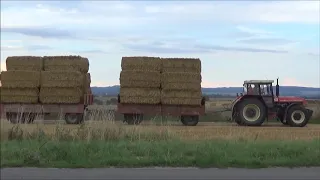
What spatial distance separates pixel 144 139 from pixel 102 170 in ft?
15.3

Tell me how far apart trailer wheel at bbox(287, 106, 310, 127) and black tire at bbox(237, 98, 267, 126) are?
1284 millimetres

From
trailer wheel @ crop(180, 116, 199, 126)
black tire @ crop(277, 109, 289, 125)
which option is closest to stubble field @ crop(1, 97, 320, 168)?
trailer wheel @ crop(180, 116, 199, 126)

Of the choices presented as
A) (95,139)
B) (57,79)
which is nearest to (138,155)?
(95,139)

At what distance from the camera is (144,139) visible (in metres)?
15.9

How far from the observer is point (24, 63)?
26547mm

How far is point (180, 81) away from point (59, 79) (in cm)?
573

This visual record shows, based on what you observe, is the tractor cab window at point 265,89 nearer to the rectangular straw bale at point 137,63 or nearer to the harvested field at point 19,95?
the rectangular straw bale at point 137,63

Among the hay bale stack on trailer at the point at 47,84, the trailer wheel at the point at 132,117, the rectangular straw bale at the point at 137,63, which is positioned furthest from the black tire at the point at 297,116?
the hay bale stack on trailer at the point at 47,84

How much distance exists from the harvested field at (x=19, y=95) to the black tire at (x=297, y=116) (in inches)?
487

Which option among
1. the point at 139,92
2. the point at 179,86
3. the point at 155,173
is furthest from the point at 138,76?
the point at 155,173

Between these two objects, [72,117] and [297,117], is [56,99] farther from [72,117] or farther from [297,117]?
[297,117]

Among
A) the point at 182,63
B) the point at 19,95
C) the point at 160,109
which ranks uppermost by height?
the point at 182,63

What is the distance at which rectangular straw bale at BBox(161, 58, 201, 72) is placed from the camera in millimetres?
27203

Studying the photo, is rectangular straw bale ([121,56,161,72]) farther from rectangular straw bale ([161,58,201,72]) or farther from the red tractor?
the red tractor
